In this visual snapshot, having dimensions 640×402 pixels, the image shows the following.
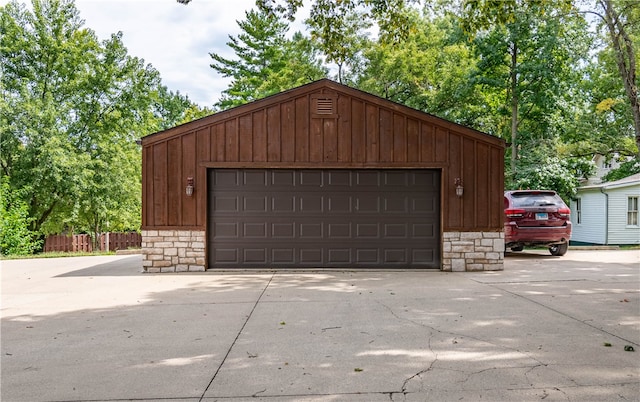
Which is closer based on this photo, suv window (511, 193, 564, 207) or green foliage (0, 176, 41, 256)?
suv window (511, 193, 564, 207)

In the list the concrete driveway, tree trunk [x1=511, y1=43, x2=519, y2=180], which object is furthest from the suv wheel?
tree trunk [x1=511, y1=43, x2=519, y2=180]

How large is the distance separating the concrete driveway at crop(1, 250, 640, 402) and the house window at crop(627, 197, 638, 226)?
1337cm

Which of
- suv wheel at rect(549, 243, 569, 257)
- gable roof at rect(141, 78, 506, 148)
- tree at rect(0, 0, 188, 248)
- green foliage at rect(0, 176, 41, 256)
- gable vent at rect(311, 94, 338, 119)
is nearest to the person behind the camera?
gable roof at rect(141, 78, 506, 148)

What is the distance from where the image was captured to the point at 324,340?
4215mm

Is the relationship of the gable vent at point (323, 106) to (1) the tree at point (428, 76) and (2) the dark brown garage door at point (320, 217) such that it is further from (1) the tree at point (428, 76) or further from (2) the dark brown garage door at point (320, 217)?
(1) the tree at point (428, 76)

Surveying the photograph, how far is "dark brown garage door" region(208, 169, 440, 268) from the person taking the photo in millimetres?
9117

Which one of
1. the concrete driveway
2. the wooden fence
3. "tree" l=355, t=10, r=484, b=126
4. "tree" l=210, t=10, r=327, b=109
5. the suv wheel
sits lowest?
the wooden fence

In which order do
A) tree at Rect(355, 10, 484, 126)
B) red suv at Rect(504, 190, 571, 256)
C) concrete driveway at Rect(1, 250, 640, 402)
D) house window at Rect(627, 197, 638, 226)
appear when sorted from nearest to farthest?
concrete driveway at Rect(1, 250, 640, 402) < red suv at Rect(504, 190, 571, 256) < house window at Rect(627, 197, 638, 226) < tree at Rect(355, 10, 484, 126)

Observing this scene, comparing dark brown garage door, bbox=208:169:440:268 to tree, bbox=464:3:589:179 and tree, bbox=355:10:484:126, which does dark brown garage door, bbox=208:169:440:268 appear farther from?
tree, bbox=355:10:484:126

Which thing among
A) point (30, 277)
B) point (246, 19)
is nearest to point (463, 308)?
point (30, 277)

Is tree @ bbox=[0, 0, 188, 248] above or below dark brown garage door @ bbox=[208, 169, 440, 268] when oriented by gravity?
above

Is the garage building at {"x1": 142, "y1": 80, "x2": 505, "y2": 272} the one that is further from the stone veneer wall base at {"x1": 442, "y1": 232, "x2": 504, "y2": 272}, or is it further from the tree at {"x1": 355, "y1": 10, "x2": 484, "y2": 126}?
the tree at {"x1": 355, "y1": 10, "x2": 484, "y2": 126}

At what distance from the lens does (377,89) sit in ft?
68.4

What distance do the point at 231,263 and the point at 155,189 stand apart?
85.4 inches
